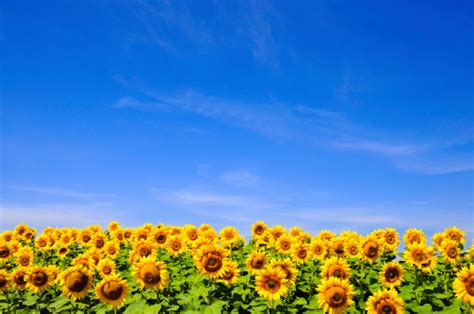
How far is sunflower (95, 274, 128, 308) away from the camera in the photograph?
1176 centimetres

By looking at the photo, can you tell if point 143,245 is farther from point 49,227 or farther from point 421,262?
point 49,227

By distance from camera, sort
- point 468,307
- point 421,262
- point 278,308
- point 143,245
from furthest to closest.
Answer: point 143,245
point 421,262
point 278,308
point 468,307

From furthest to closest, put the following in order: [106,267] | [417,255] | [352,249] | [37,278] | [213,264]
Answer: [352,249]
[106,267]
[417,255]
[37,278]
[213,264]

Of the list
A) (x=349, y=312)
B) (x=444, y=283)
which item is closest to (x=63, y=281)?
(x=349, y=312)

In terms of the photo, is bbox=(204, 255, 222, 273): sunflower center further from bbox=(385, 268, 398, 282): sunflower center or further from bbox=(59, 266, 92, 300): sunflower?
bbox=(385, 268, 398, 282): sunflower center

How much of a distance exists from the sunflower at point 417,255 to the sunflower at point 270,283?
15.8 ft

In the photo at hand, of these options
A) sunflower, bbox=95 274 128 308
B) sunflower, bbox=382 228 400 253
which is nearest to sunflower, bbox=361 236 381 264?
sunflower, bbox=382 228 400 253

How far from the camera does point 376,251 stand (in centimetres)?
1476

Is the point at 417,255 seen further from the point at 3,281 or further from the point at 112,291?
the point at 3,281

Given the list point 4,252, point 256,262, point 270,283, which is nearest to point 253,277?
point 256,262

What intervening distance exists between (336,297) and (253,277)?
13.3 feet

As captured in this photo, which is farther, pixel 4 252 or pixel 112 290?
pixel 4 252

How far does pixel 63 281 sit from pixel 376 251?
9407 mm

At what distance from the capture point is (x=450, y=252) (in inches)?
612
